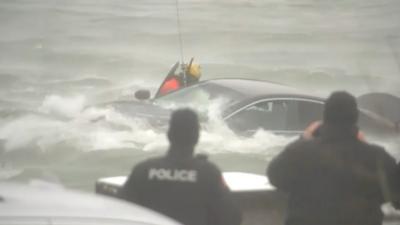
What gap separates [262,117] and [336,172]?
415 cm

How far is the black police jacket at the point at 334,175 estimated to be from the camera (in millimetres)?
3645

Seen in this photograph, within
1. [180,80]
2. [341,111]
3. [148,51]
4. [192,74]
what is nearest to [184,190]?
[341,111]

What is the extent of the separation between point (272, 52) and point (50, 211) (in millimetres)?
9571

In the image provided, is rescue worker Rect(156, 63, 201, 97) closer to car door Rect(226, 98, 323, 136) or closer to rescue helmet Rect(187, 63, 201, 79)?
rescue helmet Rect(187, 63, 201, 79)

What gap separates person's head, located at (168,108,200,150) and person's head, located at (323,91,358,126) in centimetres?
60

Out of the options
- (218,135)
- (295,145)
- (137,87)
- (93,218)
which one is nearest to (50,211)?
(93,218)

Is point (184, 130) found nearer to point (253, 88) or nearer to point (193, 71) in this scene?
point (253, 88)

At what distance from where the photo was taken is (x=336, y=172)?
12.0 feet

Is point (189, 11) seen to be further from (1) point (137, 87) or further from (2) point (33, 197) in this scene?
(2) point (33, 197)

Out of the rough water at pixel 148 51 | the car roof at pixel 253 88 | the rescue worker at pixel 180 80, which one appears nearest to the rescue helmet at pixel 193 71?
the rescue worker at pixel 180 80

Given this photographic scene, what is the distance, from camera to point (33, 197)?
2629 millimetres

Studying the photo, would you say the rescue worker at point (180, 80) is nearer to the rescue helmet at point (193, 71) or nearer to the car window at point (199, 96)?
the rescue helmet at point (193, 71)

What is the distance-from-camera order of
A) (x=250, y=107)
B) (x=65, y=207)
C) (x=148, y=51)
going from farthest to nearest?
(x=148, y=51), (x=250, y=107), (x=65, y=207)

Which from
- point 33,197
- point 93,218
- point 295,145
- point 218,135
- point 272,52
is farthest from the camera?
point 272,52
